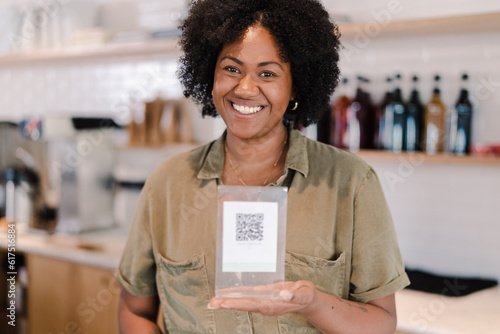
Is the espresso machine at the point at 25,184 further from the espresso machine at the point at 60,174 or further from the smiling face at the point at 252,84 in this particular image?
→ the smiling face at the point at 252,84

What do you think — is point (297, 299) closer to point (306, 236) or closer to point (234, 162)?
point (306, 236)

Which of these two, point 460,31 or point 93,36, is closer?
point 460,31

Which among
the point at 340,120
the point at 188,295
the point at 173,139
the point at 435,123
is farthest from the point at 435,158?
the point at 173,139

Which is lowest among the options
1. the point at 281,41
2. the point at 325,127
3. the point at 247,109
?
the point at 325,127

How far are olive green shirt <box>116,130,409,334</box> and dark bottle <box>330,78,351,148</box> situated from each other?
131 cm

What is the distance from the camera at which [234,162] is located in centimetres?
146

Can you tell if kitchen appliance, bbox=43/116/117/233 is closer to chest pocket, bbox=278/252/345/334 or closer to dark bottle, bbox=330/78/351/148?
dark bottle, bbox=330/78/351/148

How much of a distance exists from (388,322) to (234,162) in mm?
583

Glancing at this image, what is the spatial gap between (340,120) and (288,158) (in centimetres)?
143

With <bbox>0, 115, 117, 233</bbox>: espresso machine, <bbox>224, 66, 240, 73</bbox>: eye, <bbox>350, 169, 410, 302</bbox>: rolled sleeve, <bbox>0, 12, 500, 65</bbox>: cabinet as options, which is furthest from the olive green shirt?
<bbox>0, 115, 117, 233</bbox>: espresso machine

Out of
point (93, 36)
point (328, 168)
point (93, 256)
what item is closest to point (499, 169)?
point (328, 168)

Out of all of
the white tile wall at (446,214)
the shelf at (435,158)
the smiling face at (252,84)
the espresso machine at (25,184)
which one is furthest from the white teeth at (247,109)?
the espresso machine at (25,184)

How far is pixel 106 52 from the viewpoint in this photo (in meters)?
3.42

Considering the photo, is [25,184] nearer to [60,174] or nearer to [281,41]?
[60,174]
